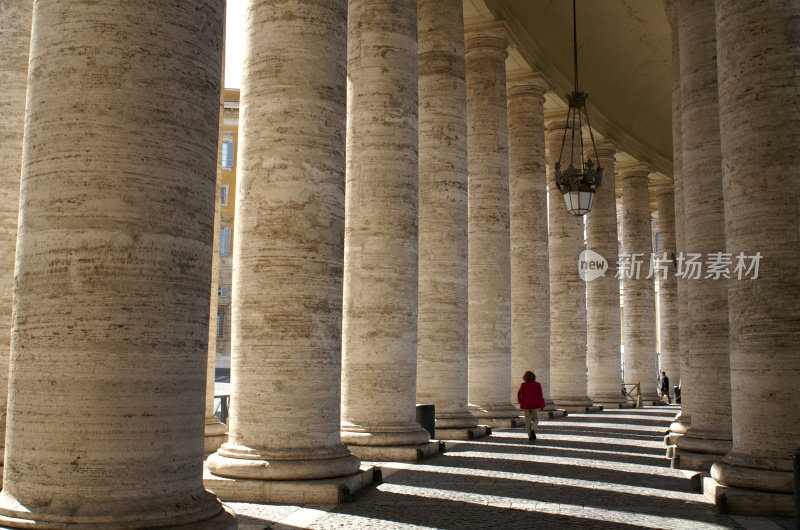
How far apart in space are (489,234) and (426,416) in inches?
448

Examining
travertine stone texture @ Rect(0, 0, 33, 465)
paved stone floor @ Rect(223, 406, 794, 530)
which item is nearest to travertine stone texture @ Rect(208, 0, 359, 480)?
paved stone floor @ Rect(223, 406, 794, 530)

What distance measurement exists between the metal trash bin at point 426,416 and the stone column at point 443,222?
185 cm

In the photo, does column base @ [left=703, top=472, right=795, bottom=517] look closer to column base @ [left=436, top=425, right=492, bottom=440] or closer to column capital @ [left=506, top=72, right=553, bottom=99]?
column base @ [left=436, top=425, right=492, bottom=440]

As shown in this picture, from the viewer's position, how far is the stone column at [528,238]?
44.0 metres

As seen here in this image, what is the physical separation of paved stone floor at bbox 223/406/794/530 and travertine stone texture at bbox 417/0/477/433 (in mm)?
2580

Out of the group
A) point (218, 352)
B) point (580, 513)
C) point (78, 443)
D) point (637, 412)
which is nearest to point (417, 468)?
point (580, 513)

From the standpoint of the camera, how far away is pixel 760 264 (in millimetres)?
18547

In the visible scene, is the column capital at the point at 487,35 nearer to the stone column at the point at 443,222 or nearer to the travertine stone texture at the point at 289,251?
the stone column at the point at 443,222

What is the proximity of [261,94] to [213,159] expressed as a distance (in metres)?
7.80

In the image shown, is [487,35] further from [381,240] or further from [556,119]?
[381,240]

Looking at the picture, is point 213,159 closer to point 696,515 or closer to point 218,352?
point 696,515

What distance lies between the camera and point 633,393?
6306cm

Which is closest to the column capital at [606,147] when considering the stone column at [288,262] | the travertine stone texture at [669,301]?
the travertine stone texture at [669,301]

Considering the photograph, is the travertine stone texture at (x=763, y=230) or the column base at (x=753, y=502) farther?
the travertine stone texture at (x=763, y=230)
